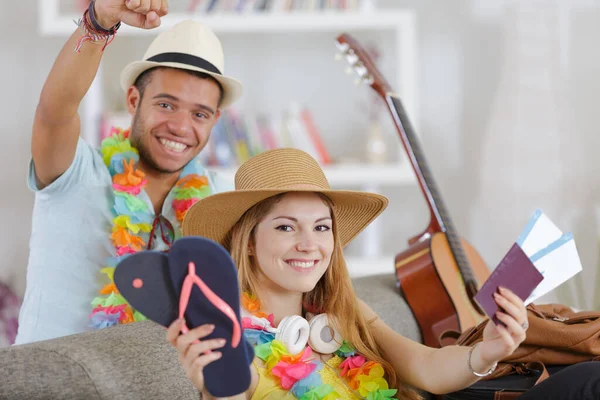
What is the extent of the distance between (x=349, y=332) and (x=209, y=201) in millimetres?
393

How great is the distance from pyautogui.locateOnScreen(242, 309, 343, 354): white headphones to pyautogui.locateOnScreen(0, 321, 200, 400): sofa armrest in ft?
0.68

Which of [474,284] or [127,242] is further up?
[127,242]

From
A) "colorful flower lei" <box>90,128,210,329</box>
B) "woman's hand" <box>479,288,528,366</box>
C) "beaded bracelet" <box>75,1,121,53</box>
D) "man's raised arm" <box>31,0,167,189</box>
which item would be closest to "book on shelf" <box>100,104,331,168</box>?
"colorful flower lei" <box>90,128,210,329</box>

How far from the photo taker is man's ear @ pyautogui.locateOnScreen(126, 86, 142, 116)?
2297 millimetres

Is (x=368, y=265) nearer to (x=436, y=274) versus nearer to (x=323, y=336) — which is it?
(x=436, y=274)

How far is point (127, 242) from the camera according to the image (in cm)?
200

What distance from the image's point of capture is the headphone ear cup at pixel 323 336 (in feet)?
5.32

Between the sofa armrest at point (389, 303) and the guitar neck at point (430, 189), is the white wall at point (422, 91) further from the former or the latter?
the sofa armrest at point (389, 303)

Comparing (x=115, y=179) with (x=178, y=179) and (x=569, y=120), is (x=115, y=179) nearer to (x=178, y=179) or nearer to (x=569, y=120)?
(x=178, y=179)

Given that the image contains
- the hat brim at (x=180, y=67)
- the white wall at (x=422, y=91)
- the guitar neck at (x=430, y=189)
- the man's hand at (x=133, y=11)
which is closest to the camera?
the man's hand at (x=133, y=11)

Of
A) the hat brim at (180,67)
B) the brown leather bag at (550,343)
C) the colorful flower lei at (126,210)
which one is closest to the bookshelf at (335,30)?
the hat brim at (180,67)

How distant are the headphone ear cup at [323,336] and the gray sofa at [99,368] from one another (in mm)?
291

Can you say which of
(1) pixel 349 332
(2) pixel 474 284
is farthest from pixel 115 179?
(2) pixel 474 284

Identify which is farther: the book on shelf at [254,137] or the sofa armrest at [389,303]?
the book on shelf at [254,137]
